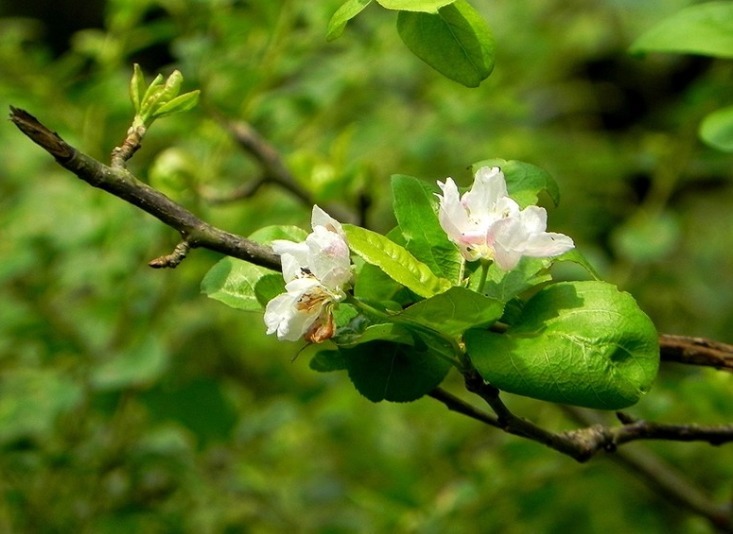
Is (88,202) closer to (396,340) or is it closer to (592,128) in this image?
(396,340)

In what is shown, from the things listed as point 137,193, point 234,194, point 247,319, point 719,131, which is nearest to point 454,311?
point 137,193

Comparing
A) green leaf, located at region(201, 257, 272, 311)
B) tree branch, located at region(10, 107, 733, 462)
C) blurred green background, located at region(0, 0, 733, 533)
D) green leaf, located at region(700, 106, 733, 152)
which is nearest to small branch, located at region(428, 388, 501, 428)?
tree branch, located at region(10, 107, 733, 462)

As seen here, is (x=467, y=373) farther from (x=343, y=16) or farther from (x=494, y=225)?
(x=343, y=16)

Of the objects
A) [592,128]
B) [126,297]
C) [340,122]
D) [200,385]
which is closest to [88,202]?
[126,297]

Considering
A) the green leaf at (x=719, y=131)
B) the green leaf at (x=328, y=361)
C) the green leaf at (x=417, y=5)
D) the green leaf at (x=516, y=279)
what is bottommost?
the green leaf at (x=328, y=361)

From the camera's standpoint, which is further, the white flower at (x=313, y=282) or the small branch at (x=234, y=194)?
the small branch at (x=234, y=194)

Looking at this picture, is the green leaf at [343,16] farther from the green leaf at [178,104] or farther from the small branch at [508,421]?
the small branch at [508,421]

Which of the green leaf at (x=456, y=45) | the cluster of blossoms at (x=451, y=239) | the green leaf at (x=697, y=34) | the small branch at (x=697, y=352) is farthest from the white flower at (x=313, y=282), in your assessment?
the green leaf at (x=697, y=34)
